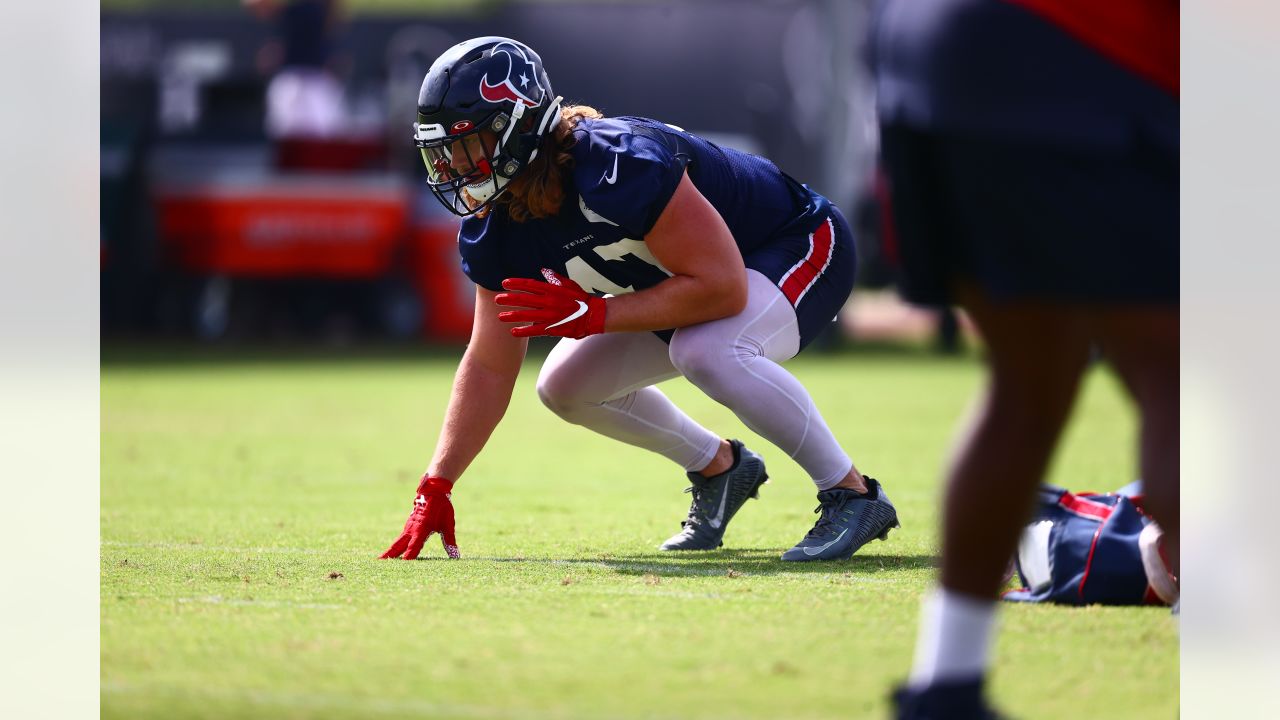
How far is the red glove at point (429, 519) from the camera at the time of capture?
167 inches

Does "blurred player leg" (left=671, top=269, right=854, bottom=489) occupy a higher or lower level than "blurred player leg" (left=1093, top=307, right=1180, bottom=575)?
lower

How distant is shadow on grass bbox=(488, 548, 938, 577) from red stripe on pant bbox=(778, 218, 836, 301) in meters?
0.71

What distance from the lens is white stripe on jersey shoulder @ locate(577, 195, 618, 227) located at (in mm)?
3973

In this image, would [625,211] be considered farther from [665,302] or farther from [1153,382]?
[1153,382]

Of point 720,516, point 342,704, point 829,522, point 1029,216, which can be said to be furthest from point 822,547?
point 1029,216

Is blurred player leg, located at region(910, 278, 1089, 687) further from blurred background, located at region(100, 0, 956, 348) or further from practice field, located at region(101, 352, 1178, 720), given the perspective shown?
blurred background, located at region(100, 0, 956, 348)

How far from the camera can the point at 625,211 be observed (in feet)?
12.8

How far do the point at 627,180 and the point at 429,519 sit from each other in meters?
1.05

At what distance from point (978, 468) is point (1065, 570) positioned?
118cm

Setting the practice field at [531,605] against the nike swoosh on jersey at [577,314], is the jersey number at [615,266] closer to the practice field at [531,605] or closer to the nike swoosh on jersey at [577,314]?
the nike swoosh on jersey at [577,314]

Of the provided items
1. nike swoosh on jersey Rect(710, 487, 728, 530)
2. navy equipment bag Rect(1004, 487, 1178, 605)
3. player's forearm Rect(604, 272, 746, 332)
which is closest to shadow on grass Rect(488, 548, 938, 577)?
nike swoosh on jersey Rect(710, 487, 728, 530)

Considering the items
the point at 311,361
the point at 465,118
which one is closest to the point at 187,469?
the point at 465,118

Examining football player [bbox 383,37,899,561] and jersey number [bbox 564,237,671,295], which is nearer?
football player [bbox 383,37,899,561]
